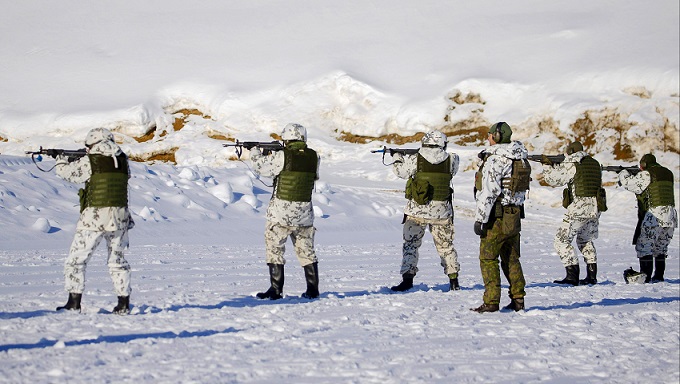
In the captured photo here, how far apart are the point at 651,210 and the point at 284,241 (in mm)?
5965

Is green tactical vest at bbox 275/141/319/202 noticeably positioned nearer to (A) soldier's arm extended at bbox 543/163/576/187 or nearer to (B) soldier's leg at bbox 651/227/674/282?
(A) soldier's arm extended at bbox 543/163/576/187

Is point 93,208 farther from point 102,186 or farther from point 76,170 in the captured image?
point 76,170

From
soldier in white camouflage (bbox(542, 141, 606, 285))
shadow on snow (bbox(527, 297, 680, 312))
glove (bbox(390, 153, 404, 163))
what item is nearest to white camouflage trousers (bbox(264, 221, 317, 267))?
glove (bbox(390, 153, 404, 163))

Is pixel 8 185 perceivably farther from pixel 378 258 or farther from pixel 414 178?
pixel 414 178

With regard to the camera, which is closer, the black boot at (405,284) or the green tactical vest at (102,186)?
the green tactical vest at (102,186)

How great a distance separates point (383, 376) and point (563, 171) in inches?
231

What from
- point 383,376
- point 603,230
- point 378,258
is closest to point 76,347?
point 383,376

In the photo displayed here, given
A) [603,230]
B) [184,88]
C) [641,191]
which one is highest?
[184,88]

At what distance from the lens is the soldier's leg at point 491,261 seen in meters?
7.11

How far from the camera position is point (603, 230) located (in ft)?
65.9

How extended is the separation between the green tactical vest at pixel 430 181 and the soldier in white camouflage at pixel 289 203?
1403mm

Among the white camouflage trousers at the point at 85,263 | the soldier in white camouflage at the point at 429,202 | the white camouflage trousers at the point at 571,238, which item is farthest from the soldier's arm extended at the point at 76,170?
the white camouflage trousers at the point at 571,238

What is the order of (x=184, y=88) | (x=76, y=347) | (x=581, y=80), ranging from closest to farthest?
(x=76, y=347) → (x=581, y=80) → (x=184, y=88)

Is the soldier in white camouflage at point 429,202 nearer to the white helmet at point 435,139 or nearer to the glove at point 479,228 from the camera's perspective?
the white helmet at point 435,139
